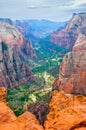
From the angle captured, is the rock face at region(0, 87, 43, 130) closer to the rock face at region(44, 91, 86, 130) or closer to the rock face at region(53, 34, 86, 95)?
the rock face at region(44, 91, 86, 130)

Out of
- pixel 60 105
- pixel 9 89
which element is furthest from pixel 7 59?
pixel 60 105

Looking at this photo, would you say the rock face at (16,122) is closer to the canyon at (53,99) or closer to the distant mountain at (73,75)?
the canyon at (53,99)

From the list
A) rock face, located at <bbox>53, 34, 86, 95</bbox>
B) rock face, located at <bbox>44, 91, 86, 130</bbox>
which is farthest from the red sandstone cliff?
rock face, located at <bbox>53, 34, 86, 95</bbox>

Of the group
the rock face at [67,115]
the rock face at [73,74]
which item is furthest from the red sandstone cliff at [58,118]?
the rock face at [73,74]

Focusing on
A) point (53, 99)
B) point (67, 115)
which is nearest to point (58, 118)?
point (67, 115)

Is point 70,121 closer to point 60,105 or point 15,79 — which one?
point 60,105

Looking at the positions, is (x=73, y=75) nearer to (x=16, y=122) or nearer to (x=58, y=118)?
(x=58, y=118)

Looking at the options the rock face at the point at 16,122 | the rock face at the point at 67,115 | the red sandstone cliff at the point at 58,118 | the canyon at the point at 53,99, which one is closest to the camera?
the rock face at the point at 67,115
